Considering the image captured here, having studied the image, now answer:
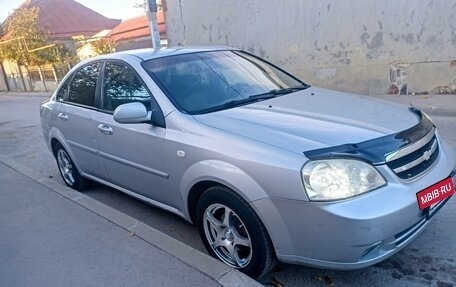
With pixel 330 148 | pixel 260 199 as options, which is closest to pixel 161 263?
pixel 260 199

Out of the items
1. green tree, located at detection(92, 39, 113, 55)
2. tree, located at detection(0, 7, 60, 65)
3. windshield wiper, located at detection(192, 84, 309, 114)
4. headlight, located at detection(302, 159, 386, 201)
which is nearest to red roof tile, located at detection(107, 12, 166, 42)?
green tree, located at detection(92, 39, 113, 55)

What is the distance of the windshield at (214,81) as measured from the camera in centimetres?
314

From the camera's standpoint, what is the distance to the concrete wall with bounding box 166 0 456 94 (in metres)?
8.28

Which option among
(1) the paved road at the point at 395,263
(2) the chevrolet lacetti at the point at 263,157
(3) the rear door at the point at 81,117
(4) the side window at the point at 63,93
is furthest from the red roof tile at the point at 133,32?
(1) the paved road at the point at 395,263

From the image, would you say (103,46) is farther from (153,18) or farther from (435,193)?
(435,193)

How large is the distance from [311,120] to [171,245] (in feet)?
4.61

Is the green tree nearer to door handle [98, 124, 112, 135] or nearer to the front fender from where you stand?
door handle [98, 124, 112, 135]

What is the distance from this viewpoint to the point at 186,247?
Answer: 2959 mm

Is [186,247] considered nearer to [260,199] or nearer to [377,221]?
[260,199]

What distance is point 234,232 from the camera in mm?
2715

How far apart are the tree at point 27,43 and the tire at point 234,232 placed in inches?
1013

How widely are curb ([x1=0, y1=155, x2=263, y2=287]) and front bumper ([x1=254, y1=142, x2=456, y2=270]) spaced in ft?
1.20

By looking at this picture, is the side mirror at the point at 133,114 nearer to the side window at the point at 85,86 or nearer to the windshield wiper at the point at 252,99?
the windshield wiper at the point at 252,99

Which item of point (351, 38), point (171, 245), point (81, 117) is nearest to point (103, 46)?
point (351, 38)
